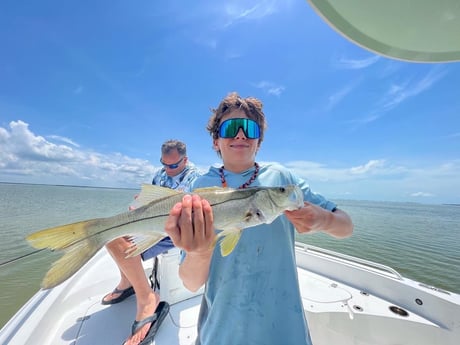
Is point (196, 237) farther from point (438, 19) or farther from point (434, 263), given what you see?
point (434, 263)

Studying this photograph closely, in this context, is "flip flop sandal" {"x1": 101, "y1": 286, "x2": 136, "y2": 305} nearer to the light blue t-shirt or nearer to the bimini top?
the light blue t-shirt

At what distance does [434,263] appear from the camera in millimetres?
9047

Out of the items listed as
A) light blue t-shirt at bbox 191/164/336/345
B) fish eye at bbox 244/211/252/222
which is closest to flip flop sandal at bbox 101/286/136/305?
light blue t-shirt at bbox 191/164/336/345

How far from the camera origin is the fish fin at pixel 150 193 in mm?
1296

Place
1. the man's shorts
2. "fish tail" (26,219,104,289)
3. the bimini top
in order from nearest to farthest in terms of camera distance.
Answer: the bimini top → "fish tail" (26,219,104,289) → the man's shorts

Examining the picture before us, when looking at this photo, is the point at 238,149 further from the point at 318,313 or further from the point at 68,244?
the point at 318,313

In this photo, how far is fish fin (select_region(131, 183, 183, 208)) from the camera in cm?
130

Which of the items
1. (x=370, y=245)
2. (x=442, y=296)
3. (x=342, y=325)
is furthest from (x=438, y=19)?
(x=370, y=245)

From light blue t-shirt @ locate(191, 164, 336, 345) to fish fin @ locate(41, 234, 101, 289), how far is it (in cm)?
72

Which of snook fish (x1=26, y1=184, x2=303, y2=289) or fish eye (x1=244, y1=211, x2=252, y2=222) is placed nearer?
snook fish (x1=26, y1=184, x2=303, y2=289)

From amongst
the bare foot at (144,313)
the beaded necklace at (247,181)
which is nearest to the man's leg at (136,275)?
the bare foot at (144,313)

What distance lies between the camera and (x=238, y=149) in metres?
1.58

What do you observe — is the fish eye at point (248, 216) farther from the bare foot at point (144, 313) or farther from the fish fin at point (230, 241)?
the bare foot at point (144, 313)

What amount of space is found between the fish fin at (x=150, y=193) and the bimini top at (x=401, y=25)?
119 centimetres
